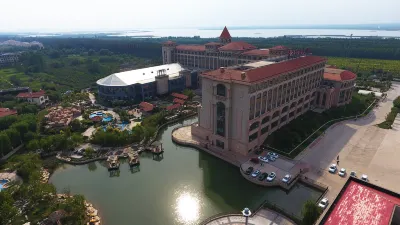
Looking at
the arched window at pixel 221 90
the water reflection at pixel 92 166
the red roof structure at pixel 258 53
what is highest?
the red roof structure at pixel 258 53

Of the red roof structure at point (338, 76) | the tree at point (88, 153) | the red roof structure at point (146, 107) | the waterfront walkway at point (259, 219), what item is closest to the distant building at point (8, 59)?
the red roof structure at point (146, 107)

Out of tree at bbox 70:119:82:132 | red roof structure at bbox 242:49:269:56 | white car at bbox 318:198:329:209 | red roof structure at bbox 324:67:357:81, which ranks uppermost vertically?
red roof structure at bbox 242:49:269:56

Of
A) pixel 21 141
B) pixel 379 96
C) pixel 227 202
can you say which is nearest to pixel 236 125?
pixel 227 202

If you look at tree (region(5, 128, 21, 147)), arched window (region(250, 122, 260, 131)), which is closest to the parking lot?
arched window (region(250, 122, 260, 131))

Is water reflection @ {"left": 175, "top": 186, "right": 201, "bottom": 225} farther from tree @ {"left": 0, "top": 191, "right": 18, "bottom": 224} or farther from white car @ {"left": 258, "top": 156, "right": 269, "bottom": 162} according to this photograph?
tree @ {"left": 0, "top": 191, "right": 18, "bottom": 224}

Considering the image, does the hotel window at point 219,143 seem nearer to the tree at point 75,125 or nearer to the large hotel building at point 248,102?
the large hotel building at point 248,102

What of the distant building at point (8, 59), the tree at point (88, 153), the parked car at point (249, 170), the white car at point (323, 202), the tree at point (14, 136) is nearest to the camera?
the white car at point (323, 202)
